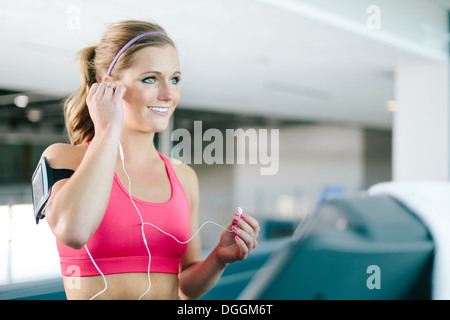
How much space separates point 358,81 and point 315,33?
2.14m

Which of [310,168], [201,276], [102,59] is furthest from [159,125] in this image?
[310,168]

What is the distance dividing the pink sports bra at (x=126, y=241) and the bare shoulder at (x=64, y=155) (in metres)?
0.06

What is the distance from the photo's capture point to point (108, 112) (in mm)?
546

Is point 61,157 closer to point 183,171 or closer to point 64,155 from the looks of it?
point 64,155

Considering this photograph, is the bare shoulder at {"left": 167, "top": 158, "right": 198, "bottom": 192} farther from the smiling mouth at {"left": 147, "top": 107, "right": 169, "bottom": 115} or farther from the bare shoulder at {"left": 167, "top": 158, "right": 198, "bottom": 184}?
the smiling mouth at {"left": 147, "top": 107, "right": 169, "bottom": 115}

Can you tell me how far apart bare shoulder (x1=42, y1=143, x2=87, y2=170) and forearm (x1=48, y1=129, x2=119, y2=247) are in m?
0.07

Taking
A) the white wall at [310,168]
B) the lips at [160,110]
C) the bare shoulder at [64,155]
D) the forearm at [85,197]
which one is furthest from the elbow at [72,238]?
the white wall at [310,168]

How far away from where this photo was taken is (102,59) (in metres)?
0.64

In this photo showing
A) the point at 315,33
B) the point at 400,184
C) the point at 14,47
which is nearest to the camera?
the point at 400,184

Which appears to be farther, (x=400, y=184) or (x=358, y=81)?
(x=358, y=81)

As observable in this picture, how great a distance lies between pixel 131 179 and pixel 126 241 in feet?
0.31

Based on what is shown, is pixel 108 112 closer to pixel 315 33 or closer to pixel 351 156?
pixel 315 33

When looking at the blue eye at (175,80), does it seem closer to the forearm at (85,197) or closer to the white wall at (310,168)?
the forearm at (85,197)
